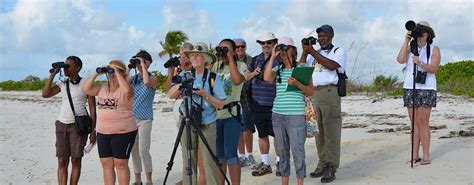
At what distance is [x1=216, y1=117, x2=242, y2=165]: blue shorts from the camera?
651 centimetres

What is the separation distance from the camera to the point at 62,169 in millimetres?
6926

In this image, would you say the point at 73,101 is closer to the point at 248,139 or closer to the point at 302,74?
the point at 302,74

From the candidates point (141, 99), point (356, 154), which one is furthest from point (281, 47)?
point (356, 154)

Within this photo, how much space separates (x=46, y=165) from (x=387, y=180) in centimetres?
473

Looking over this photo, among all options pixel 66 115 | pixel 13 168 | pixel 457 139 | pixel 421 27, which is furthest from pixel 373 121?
pixel 66 115

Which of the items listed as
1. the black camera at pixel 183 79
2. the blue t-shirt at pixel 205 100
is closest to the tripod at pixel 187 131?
the black camera at pixel 183 79

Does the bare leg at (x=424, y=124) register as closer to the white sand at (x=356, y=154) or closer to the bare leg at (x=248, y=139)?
the white sand at (x=356, y=154)

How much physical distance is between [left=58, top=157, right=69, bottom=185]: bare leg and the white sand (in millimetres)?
1100

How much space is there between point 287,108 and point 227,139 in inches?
26.5

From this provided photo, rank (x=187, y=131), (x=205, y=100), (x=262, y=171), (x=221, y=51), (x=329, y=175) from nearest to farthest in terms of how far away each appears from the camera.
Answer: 1. (x=187, y=131)
2. (x=205, y=100)
3. (x=221, y=51)
4. (x=329, y=175)
5. (x=262, y=171)

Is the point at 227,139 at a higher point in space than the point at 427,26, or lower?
lower

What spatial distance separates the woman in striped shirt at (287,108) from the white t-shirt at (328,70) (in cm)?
70

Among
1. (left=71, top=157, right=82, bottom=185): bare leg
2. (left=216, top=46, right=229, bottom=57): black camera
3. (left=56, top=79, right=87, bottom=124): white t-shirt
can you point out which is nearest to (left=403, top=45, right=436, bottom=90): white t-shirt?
(left=216, top=46, right=229, bottom=57): black camera

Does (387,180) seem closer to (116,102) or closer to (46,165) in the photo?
(116,102)
